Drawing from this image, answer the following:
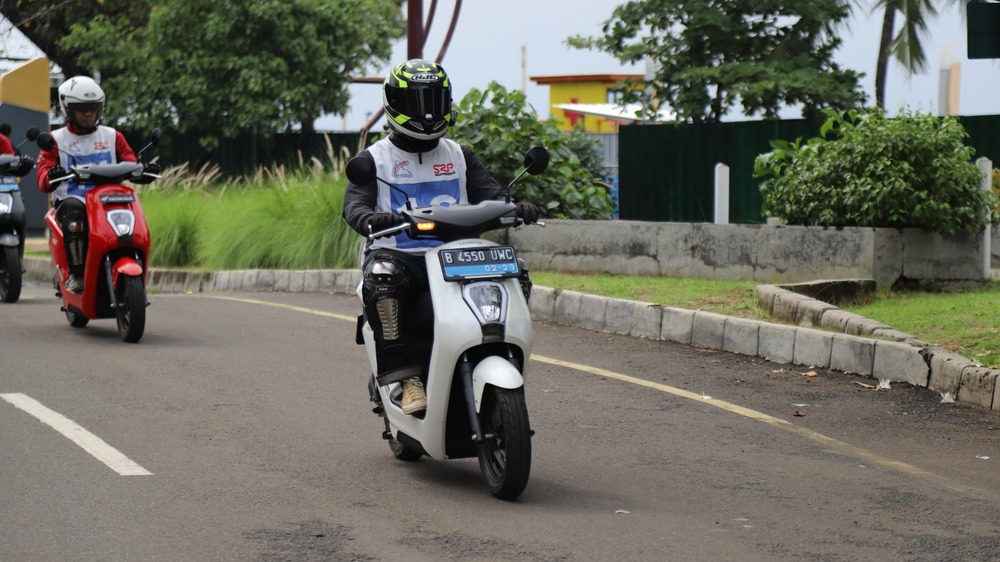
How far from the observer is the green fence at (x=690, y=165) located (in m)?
19.4

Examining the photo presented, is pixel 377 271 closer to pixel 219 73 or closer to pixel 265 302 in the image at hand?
pixel 265 302

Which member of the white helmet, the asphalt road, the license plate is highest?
the white helmet

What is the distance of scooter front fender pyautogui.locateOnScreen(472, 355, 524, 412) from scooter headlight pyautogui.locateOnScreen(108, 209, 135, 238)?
5.65 meters

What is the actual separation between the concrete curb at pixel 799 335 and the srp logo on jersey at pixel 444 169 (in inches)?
137

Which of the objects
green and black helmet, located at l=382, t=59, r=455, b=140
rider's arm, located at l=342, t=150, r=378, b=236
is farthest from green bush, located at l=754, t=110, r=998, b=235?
rider's arm, located at l=342, t=150, r=378, b=236

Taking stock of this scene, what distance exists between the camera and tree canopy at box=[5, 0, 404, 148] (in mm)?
27562

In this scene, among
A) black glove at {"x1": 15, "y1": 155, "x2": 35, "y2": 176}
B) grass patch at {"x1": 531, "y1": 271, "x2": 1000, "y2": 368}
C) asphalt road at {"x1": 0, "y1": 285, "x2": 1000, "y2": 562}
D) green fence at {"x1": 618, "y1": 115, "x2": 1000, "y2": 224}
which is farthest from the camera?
green fence at {"x1": 618, "y1": 115, "x2": 1000, "y2": 224}

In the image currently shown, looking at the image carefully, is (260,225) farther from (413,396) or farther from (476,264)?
(476,264)

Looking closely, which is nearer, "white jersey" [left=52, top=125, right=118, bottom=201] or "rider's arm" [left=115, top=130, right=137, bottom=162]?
"white jersey" [left=52, top=125, right=118, bottom=201]

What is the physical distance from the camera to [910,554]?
4.98 meters

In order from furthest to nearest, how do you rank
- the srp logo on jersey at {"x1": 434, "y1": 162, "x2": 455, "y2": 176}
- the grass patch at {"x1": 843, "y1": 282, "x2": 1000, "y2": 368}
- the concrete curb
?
the grass patch at {"x1": 843, "y1": 282, "x2": 1000, "y2": 368} → the concrete curb → the srp logo on jersey at {"x1": 434, "y1": 162, "x2": 455, "y2": 176}

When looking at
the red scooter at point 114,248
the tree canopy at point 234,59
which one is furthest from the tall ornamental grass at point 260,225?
the tree canopy at point 234,59

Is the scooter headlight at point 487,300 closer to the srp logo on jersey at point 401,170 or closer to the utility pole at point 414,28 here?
the srp logo on jersey at point 401,170

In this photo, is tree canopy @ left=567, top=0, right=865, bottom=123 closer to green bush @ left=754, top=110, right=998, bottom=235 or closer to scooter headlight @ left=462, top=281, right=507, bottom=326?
green bush @ left=754, top=110, right=998, bottom=235
